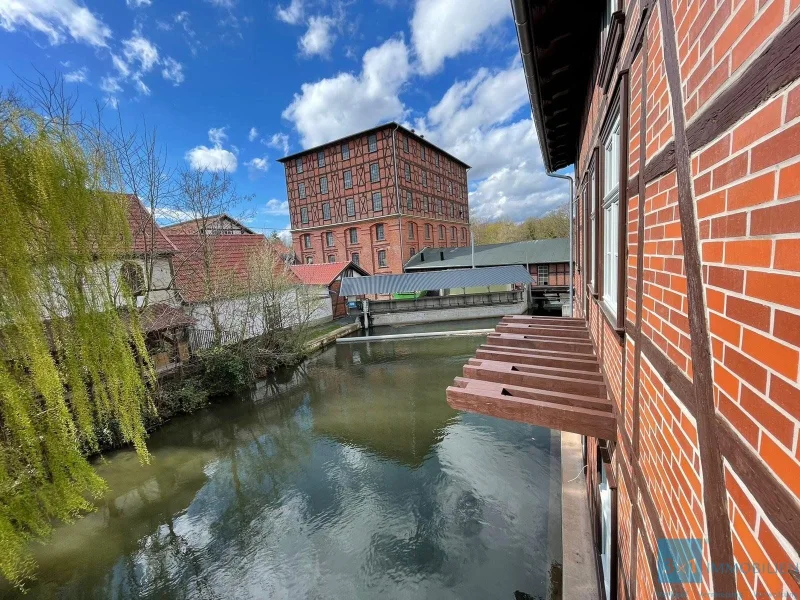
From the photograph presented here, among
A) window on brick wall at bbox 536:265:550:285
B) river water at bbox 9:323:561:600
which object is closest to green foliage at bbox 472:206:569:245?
window on brick wall at bbox 536:265:550:285

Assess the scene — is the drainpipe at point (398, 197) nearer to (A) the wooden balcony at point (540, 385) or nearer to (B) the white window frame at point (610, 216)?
(A) the wooden balcony at point (540, 385)

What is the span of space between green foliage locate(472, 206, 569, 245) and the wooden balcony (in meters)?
35.9

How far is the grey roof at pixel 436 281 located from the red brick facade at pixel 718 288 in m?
19.3

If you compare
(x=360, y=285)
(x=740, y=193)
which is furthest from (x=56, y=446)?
(x=360, y=285)

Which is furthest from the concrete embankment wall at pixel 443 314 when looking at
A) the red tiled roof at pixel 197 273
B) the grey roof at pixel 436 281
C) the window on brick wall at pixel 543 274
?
the red tiled roof at pixel 197 273

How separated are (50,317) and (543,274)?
2300 centimetres

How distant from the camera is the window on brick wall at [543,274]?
72.6ft

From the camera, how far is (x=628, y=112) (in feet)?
5.63

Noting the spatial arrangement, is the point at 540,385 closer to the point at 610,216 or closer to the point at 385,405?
the point at 610,216

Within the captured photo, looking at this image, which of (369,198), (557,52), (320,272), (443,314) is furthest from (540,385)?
(369,198)

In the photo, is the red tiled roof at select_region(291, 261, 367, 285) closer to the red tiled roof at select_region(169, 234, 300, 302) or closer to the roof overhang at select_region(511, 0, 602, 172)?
the red tiled roof at select_region(169, 234, 300, 302)

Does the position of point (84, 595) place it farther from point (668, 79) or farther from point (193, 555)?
point (668, 79)

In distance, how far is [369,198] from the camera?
26859 millimetres

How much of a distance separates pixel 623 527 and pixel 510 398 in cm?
93
